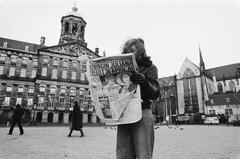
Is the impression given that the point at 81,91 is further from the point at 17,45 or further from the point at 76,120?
the point at 76,120

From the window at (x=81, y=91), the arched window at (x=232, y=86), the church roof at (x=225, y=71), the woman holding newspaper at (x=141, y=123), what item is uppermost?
the church roof at (x=225, y=71)

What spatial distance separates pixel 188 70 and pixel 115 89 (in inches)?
2639

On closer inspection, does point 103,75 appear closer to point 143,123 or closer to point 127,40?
point 127,40

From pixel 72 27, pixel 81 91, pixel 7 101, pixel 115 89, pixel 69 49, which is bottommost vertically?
pixel 115 89

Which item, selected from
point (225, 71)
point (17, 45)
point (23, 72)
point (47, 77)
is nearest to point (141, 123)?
point (47, 77)

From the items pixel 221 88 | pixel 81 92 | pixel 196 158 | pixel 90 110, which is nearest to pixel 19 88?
pixel 81 92

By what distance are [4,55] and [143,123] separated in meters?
43.9

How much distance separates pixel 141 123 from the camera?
181cm

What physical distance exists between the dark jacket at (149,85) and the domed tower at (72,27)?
4119cm

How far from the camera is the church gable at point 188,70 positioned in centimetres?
6155

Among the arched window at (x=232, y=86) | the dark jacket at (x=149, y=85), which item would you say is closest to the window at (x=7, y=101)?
the dark jacket at (x=149, y=85)

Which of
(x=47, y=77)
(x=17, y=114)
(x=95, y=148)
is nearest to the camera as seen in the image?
(x=95, y=148)

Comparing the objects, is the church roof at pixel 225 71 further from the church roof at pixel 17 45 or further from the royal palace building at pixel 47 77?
the church roof at pixel 17 45

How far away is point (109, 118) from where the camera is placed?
1.91 meters
